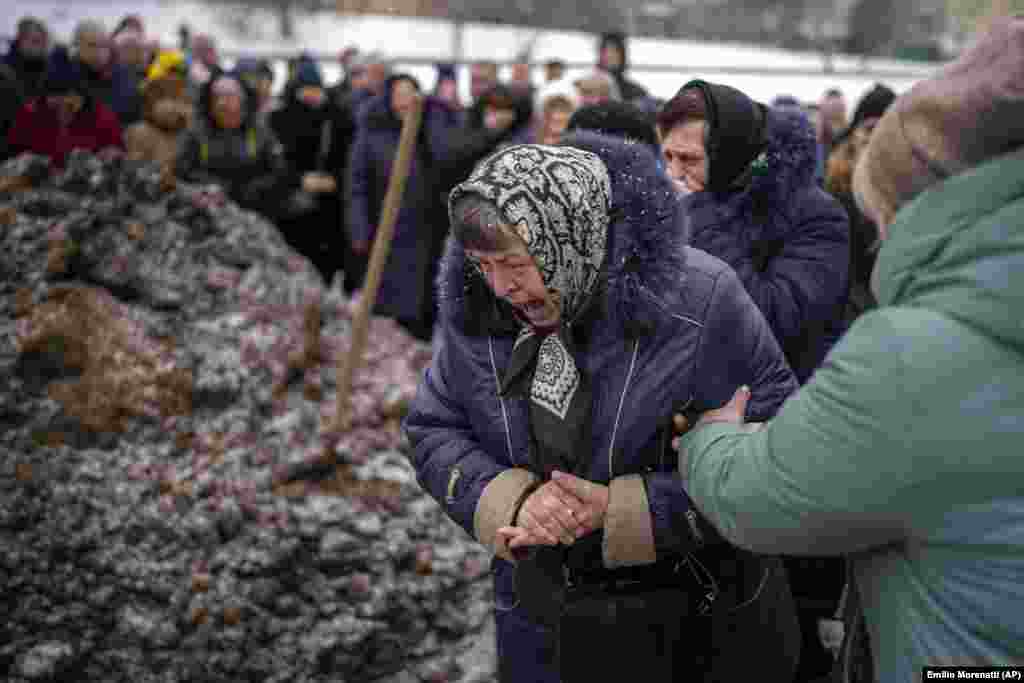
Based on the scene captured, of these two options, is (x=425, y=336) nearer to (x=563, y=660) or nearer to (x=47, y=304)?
(x=47, y=304)

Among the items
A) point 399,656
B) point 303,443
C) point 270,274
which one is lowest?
point 399,656

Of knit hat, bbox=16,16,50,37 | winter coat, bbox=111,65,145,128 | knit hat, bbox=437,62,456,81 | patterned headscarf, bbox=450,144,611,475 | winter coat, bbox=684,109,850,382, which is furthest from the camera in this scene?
knit hat, bbox=437,62,456,81

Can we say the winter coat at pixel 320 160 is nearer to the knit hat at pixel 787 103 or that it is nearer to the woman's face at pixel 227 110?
the woman's face at pixel 227 110

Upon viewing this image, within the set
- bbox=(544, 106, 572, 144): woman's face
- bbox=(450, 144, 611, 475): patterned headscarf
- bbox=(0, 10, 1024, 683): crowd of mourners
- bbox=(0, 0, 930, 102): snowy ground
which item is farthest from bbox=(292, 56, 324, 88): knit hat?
bbox=(450, 144, 611, 475): patterned headscarf

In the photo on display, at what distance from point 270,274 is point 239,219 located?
429 mm

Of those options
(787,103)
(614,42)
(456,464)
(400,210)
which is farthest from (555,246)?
(614,42)

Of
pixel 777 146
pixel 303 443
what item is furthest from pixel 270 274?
pixel 777 146

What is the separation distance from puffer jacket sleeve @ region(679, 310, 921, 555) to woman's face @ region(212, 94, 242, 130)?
5.16 meters

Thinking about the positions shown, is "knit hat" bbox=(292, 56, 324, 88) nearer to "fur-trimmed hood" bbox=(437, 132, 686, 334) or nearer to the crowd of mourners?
the crowd of mourners

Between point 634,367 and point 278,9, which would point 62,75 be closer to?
point 634,367

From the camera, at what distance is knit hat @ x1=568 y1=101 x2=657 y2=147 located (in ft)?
10.4

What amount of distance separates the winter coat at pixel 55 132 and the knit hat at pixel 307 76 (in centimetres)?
194

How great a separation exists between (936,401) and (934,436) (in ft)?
0.15

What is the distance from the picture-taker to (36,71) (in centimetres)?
670
